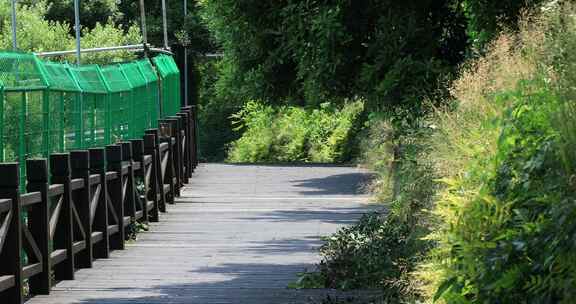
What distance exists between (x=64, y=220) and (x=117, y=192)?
9.90 feet

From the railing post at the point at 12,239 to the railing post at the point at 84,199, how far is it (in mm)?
2874

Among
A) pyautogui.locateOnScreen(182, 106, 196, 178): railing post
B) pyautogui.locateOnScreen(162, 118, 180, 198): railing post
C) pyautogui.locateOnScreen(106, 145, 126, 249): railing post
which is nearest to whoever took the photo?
pyautogui.locateOnScreen(106, 145, 126, 249): railing post

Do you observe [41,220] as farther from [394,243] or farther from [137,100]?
[137,100]

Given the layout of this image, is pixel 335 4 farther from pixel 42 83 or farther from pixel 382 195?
pixel 382 195

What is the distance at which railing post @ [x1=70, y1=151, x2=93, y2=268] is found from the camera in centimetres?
1397

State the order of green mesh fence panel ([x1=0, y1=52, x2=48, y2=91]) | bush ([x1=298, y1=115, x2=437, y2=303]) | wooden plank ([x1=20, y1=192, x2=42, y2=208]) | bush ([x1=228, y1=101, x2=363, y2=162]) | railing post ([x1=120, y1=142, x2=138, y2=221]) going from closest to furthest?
bush ([x1=298, y1=115, x2=437, y2=303]) < wooden plank ([x1=20, y1=192, x2=42, y2=208]) < green mesh fence panel ([x1=0, y1=52, x2=48, y2=91]) < railing post ([x1=120, y1=142, x2=138, y2=221]) < bush ([x1=228, y1=101, x2=363, y2=162])

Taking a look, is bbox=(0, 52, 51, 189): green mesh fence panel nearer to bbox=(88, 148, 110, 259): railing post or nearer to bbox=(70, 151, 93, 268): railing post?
bbox=(70, 151, 93, 268): railing post

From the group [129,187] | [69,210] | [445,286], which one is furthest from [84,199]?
[445,286]

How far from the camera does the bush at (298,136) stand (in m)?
41.2

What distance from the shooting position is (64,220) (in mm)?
13289

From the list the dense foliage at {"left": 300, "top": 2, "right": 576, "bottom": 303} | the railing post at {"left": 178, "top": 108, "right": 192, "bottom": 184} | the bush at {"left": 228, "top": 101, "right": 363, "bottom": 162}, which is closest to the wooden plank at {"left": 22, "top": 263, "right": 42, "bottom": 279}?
the dense foliage at {"left": 300, "top": 2, "right": 576, "bottom": 303}

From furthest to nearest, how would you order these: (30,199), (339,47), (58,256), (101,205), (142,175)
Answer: (142,175) < (101,205) < (339,47) < (58,256) < (30,199)

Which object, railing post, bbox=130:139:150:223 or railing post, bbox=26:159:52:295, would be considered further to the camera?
railing post, bbox=130:139:150:223

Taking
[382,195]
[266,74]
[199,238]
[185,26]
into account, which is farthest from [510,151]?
[185,26]
